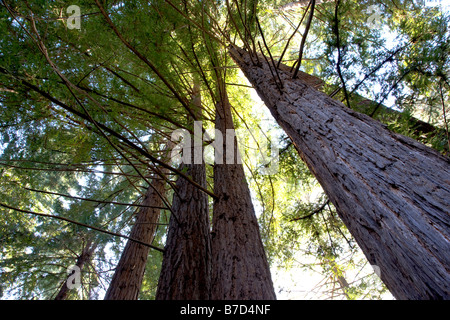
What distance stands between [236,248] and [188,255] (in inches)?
20.4

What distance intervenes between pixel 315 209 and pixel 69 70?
3477 mm

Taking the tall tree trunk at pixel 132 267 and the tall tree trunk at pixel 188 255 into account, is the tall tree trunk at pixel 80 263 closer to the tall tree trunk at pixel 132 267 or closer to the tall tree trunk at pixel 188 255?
the tall tree trunk at pixel 132 267

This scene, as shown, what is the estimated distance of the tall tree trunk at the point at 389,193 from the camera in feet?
2.40

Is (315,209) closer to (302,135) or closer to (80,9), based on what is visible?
(302,135)

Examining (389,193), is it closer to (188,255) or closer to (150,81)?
(188,255)

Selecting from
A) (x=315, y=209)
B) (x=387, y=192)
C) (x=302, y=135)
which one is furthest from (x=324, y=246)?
(x=387, y=192)

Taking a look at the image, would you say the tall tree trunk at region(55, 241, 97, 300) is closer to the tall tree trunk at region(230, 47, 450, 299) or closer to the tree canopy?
the tree canopy

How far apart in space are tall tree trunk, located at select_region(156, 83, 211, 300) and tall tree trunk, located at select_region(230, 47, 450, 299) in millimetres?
1246

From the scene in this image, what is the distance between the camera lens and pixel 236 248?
1.69 metres

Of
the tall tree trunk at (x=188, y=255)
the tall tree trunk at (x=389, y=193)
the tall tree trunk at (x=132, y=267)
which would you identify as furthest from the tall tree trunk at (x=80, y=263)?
the tall tree trunk at (x=389, y=193)

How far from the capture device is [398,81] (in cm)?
213

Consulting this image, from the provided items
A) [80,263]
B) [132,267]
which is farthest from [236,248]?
[80,263]
